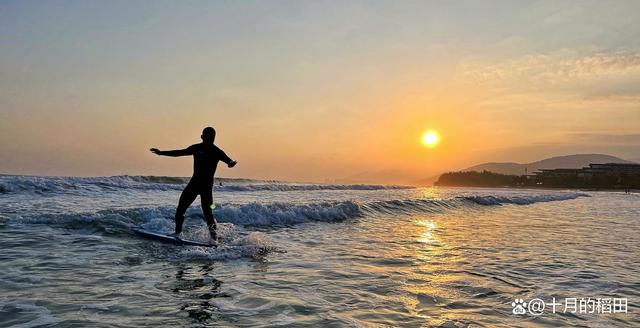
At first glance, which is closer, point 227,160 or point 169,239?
point 169,239

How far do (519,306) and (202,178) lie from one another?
7685 millimetres

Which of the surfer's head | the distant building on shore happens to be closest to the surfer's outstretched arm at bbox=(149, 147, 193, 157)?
the surfer's head

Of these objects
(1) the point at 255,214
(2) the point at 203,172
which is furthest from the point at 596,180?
(2) the point at 203,172

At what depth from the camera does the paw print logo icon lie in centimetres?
516

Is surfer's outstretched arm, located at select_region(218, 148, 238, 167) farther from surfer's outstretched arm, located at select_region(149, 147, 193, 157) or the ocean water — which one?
the ocean water

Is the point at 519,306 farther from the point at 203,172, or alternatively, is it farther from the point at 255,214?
the point at 255,214

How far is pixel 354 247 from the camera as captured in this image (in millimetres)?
10211

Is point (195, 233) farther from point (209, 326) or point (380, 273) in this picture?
point (209, 326)

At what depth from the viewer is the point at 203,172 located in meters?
10.6

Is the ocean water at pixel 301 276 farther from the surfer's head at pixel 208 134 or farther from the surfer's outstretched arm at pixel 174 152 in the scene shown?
the surfer's head at pixel 208 134
